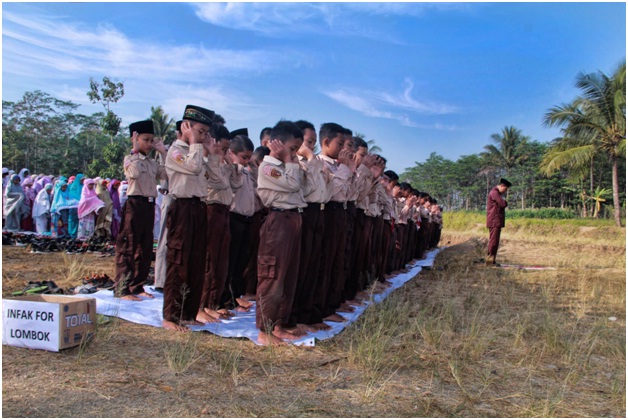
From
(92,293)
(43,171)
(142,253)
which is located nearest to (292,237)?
(142,253)

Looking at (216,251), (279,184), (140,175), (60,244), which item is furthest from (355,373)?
(60,244)

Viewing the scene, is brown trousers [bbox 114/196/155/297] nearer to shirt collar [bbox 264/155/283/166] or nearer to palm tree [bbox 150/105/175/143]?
shirt collar [bbox 264/155/283/166]

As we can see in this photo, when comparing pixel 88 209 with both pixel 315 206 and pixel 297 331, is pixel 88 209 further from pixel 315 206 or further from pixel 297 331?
pixel 297 331

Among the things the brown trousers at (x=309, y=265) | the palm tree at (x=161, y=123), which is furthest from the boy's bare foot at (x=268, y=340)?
the palm tree at (x=161, y=123)

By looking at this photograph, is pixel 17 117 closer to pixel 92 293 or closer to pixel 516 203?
pixel 92 293

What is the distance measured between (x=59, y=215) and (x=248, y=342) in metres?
10.1

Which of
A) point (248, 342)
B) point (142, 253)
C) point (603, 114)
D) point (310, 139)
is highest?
point (603, 114)

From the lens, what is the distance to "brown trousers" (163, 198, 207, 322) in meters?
4.71

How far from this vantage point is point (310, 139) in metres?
5.51

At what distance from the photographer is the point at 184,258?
4.73 metres

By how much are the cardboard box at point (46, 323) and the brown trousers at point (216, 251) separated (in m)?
1.35

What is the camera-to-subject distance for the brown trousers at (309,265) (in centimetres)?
503

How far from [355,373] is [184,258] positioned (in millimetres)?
1865

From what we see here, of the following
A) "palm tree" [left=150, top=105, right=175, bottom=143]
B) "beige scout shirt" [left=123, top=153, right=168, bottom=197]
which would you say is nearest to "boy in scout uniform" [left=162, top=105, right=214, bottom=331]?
"beige scout shirt" [left=123, top=153, right=168, bottom=197]
